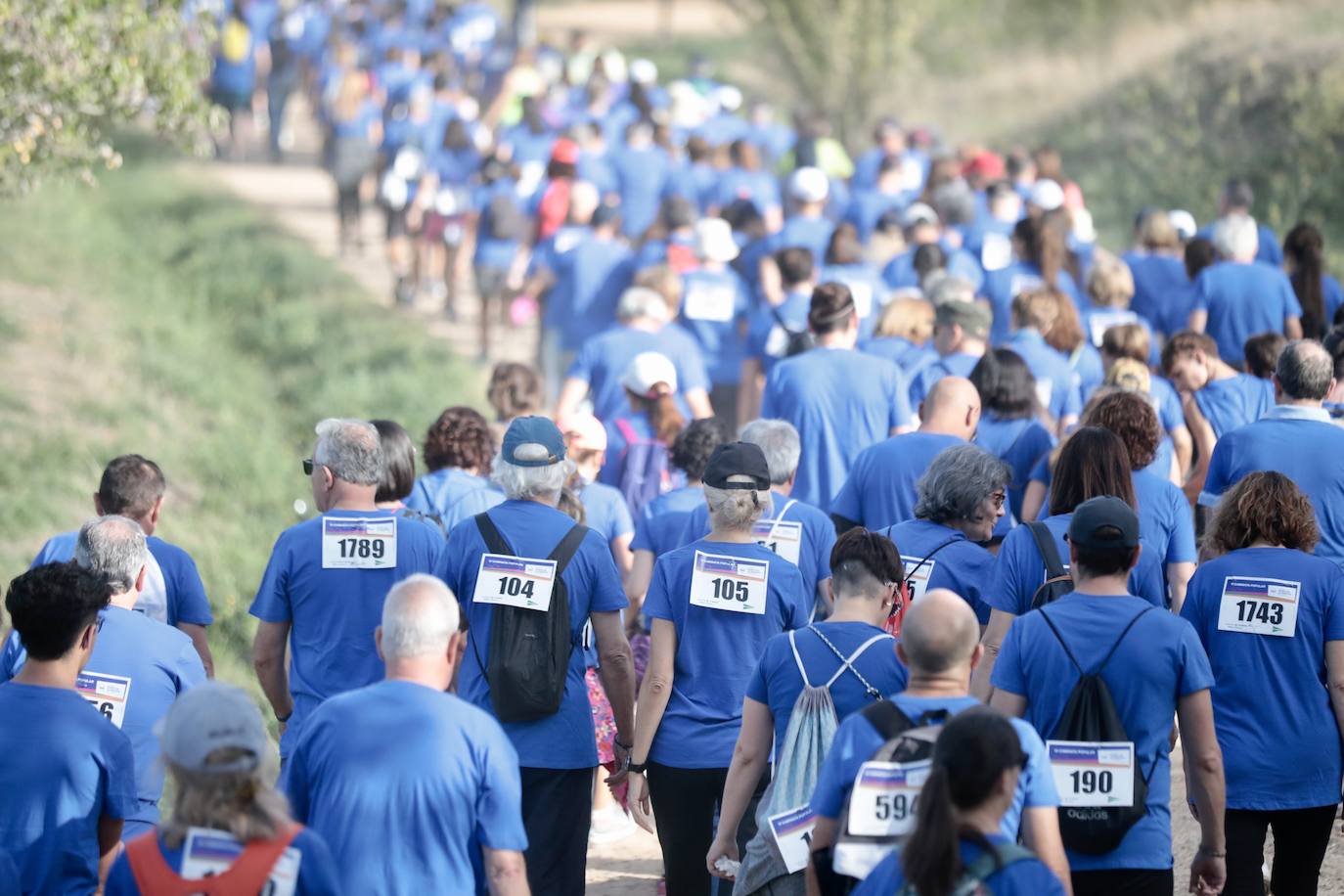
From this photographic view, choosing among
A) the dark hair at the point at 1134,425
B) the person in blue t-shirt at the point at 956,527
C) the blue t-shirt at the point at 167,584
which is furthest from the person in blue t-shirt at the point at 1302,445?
the blue t-shirt at the point at 167,584

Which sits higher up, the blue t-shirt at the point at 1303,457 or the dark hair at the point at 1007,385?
the dark hair at the point at 1007,385

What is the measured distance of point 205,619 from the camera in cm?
673

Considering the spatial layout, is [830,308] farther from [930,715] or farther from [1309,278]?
[930,715]

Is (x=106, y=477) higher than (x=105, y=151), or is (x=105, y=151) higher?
(x=105, y=151)

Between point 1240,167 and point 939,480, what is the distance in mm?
17356

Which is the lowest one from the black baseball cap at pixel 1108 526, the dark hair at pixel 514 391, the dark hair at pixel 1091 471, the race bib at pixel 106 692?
the race bib at pixel 106 692

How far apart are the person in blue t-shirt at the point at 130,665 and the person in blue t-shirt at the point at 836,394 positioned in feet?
12.6

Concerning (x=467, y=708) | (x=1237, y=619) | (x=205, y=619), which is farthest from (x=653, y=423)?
(x=467, y=708)

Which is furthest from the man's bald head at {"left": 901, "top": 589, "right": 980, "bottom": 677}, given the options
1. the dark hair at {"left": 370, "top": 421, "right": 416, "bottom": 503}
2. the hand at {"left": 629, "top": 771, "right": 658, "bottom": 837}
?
the dark hair at {"left": 370, "top": 421, "right": 416, "bottom": 503}

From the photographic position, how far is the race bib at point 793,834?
200 inches

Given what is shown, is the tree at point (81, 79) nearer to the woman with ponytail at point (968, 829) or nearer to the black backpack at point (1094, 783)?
the black backpack at point (1094, 783)

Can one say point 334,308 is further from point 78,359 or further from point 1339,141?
point 1339,141

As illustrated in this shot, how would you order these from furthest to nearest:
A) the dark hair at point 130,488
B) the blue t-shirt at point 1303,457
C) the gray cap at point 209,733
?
the blue t-shirt at point 1303,457, the dark hair at point 130,488, the gray cap at point 209,733

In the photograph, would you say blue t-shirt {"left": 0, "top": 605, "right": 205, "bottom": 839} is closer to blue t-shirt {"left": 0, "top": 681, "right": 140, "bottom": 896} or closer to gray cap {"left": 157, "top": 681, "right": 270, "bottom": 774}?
blue t-shirt {"left": 0, "top": 681, "right": 140, "bottom": 896}
